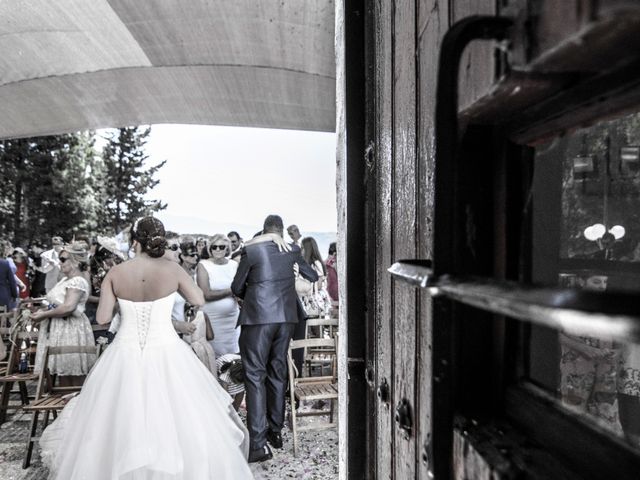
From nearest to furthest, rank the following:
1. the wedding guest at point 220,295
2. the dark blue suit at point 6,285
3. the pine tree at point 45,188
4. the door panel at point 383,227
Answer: the door panel at point 383,227
the wedding guest at point 220,295
the dark blue suit at point 6,285
the pine tree at point 45,188

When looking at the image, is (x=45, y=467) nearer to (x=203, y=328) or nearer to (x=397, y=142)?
(x=203, y=328)

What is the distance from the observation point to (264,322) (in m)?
4.13

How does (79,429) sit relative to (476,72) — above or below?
below

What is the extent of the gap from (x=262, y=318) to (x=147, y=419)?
1198 mm

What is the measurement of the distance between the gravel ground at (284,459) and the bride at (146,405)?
0.35 meters

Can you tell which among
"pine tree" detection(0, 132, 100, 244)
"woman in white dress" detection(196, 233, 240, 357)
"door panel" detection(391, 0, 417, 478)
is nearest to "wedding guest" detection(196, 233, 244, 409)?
"woman in white dress" detection(196, 233, 240, 357)

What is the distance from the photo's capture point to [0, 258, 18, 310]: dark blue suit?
7.50 metres

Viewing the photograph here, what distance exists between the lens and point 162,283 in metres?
3.62

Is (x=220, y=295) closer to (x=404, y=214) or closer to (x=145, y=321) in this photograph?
(x=145, y=321)

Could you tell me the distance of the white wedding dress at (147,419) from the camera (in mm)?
3225

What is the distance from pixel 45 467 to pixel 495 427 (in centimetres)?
450

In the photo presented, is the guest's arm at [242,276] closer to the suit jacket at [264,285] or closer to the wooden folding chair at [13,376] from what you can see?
the suit jacket at [264,285]

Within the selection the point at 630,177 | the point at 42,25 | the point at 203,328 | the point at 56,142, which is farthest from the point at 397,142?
the point at 56,142

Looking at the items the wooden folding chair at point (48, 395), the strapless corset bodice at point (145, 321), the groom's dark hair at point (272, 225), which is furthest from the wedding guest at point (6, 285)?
the groom's dark hair at point (272, 225)
